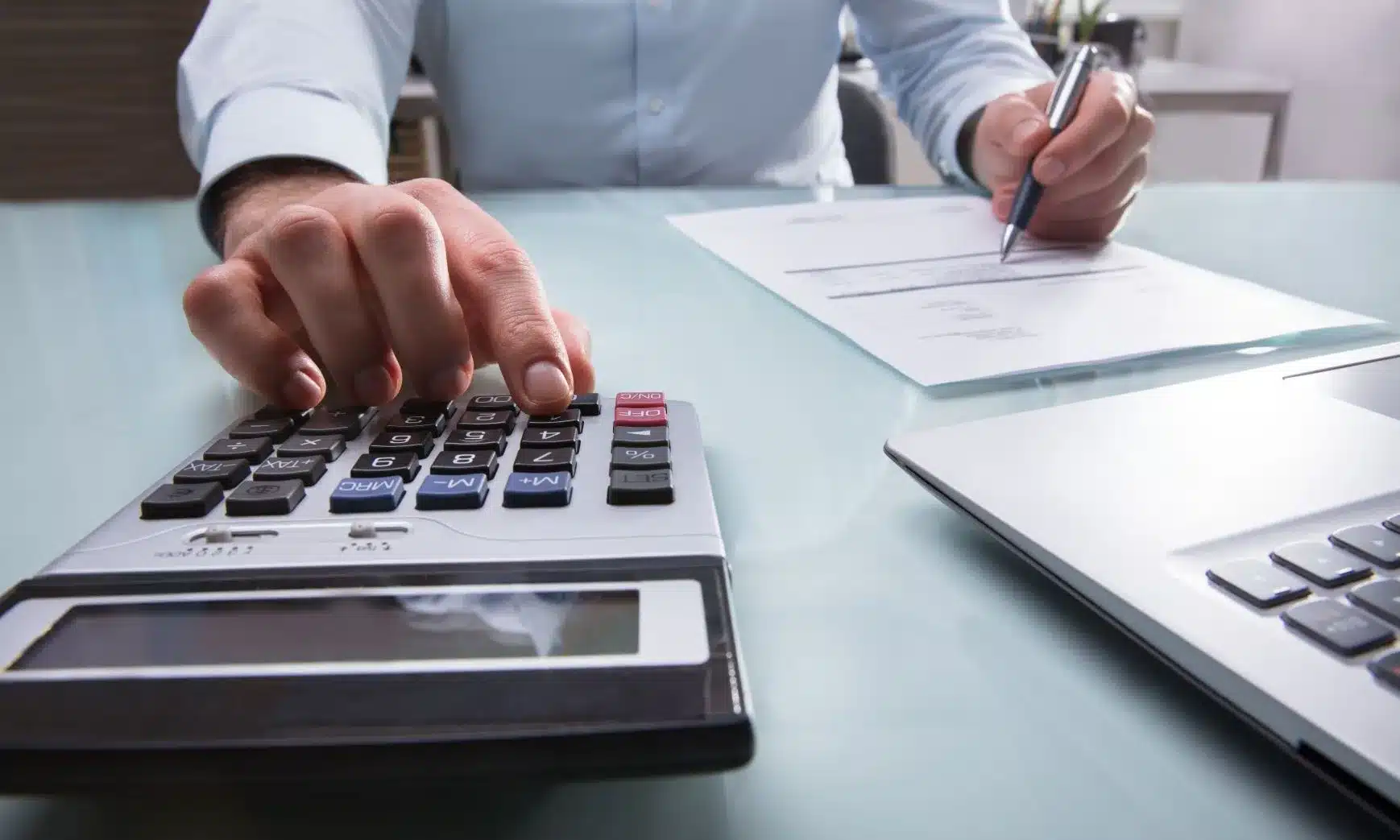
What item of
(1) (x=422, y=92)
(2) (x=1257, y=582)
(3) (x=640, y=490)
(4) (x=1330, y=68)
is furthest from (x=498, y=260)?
(4) (x=1330, y=68)

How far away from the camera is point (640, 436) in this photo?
25 cm

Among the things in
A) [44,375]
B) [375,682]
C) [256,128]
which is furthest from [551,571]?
[256,128]

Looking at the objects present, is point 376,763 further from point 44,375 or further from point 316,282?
point 44,375

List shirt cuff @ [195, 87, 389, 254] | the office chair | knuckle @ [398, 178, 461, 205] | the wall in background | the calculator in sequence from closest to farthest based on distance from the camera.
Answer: the calculator, knuckle @ [398, 178, 461, 205], shirt cuff @ [195, 87, 389, 254], the office chair, the wall in background

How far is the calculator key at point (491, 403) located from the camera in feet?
0.92

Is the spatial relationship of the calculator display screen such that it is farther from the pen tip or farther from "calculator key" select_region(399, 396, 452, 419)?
the pen tip

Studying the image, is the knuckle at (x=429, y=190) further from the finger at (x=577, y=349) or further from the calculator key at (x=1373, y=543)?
the calculator key at (x=1373, y=543)

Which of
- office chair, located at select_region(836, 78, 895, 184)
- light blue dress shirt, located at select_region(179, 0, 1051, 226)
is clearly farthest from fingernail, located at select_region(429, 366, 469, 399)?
office chair, located at select_region(836, 78, 895, 184)

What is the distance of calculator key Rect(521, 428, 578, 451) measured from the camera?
9.6 inches

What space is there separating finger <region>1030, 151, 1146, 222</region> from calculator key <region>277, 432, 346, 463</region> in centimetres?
44

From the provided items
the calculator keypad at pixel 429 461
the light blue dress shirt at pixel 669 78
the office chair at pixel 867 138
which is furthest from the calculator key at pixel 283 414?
the office chair at pixel 867 138

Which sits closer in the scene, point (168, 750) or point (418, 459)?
point (168, 750)

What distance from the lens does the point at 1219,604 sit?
176 millimetres

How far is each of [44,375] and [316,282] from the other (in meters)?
0.15
